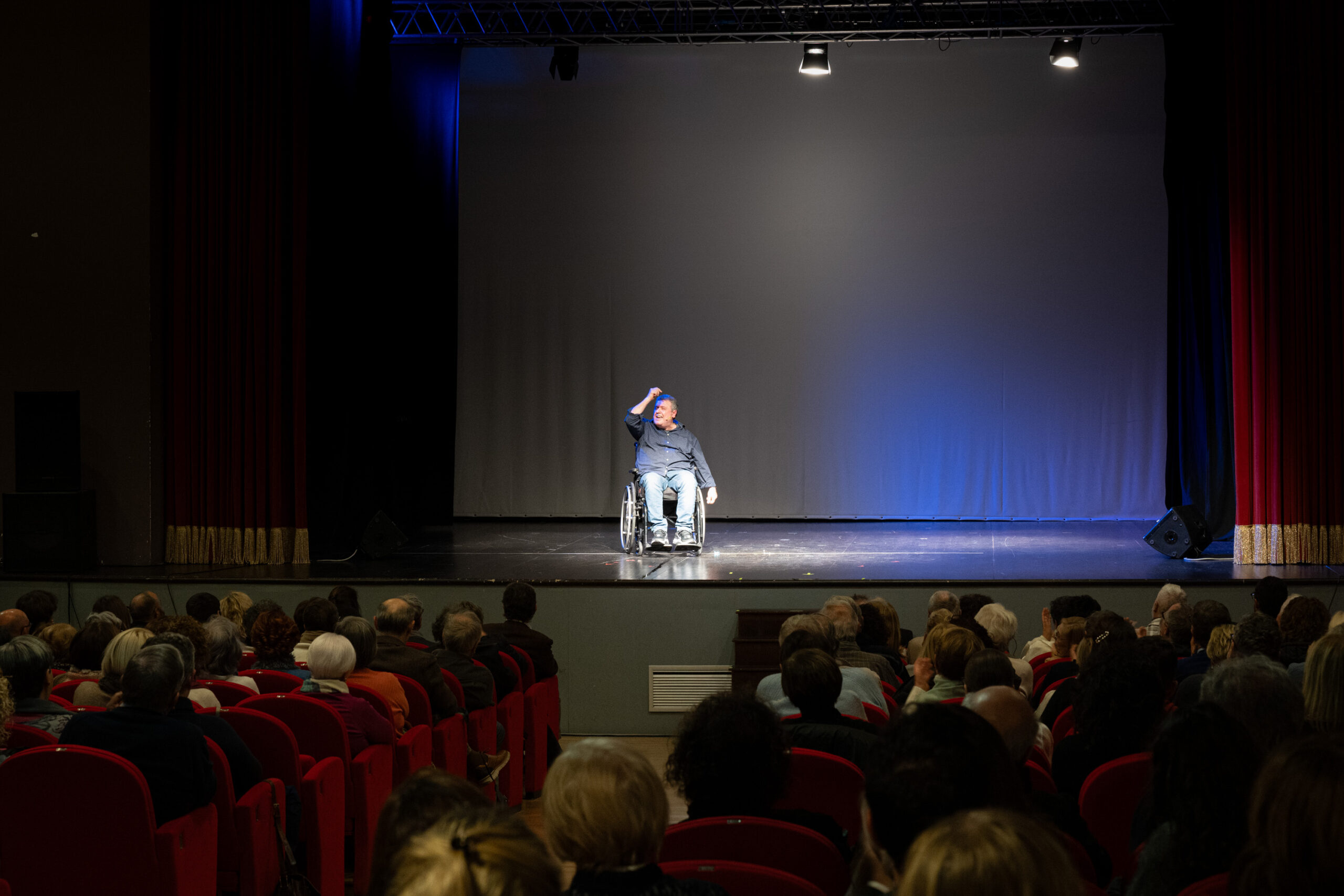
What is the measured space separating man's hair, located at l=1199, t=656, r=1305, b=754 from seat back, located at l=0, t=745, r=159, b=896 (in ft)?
6.82

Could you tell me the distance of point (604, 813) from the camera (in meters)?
1.57

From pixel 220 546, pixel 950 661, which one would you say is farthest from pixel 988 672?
pixel 220 546

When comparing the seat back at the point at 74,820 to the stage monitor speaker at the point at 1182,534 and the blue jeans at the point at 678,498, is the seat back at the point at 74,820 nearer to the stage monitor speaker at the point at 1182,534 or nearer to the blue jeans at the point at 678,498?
the blue jeans at the point at 678,498

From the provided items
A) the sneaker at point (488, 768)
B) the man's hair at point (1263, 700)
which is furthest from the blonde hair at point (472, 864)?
the sneaker at point (488, 768)

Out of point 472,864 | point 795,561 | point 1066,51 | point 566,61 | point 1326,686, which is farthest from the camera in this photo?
point 566,61

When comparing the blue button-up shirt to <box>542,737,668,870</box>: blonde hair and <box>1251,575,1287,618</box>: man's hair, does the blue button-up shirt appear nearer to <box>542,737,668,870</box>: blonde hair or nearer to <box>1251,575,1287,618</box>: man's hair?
<box>1251,575,1287,618</box>: man's hair

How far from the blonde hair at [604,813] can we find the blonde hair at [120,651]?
1.86 metres

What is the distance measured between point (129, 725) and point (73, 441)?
17.0 ft

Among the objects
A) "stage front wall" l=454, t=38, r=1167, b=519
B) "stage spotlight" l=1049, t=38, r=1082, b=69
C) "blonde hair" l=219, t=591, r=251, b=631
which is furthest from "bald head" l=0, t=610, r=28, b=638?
"stage spotlight" l=1049, t=38, r=1082, b=69

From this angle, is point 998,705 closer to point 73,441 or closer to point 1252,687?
point 1252,687

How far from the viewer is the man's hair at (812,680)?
282 cm

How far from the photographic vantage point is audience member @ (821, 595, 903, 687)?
407 cm

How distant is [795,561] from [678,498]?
2.89ft

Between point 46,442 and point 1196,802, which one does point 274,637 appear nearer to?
point 1196,802
